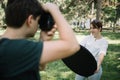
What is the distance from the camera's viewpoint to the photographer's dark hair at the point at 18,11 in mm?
2152

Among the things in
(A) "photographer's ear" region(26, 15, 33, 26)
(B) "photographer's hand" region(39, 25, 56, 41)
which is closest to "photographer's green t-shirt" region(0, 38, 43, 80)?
(A) "photographer's ear" region(26, 15, 33, 26)

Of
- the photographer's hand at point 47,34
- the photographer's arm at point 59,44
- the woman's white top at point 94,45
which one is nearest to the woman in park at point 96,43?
the woman's white top at point 94,45

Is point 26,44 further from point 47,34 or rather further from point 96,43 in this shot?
point 96,43

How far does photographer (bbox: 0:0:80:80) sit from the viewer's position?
2098 millimetres

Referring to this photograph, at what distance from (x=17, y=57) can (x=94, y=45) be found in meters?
4.66

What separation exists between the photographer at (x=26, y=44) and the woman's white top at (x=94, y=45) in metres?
4.40

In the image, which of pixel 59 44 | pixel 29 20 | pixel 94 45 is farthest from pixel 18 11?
pixel 94 45

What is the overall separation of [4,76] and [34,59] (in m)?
0.21

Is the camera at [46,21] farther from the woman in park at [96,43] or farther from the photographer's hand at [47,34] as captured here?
the woman in park at [96,43]

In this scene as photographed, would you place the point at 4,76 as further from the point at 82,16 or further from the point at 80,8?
the point at 82,16

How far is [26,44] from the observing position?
6.91ft

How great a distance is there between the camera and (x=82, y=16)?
50.9 m

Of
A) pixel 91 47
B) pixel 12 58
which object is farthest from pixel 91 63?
pixel 91 47

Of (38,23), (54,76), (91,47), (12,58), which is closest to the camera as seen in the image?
(12,58)
